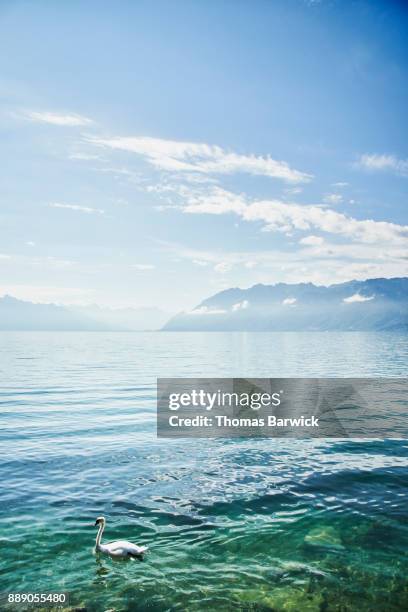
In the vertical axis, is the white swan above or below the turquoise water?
above

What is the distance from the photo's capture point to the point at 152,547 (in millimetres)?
12922

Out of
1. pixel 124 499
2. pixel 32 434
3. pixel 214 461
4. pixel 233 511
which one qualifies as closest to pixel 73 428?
pixel 32 434

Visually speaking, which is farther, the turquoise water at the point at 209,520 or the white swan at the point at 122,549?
the white swan at the point at 122,549

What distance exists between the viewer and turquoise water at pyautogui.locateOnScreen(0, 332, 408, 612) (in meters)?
11.0

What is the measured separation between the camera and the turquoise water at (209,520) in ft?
36.1

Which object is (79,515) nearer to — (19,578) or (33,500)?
(33,500)

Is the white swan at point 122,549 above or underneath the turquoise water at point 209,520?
above

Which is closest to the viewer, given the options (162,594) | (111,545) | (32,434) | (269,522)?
(162,594)

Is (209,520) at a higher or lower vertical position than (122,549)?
lower

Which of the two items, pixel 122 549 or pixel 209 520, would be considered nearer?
pixel 122 549

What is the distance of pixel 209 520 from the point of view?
14.8m

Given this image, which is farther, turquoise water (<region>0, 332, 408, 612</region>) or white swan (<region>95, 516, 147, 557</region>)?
white swan (<region>95, 516, 147, 557</region>)

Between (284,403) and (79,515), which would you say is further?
(284,403)

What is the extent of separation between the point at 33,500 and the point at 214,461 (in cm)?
899
